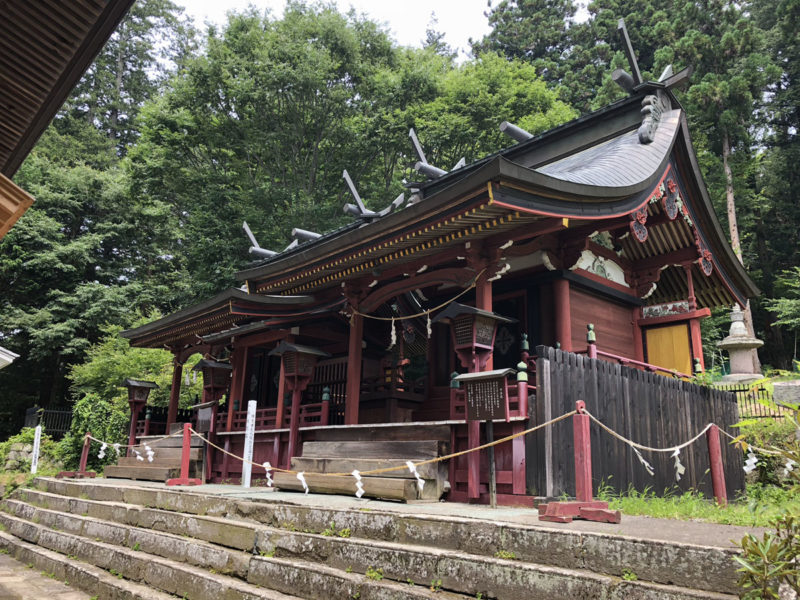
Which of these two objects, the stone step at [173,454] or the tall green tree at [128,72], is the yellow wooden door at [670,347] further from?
the tall green tree at [128,72]

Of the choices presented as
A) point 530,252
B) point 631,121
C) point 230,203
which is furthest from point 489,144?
point 530,252

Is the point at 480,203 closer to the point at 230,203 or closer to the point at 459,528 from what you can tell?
the point at 459,528

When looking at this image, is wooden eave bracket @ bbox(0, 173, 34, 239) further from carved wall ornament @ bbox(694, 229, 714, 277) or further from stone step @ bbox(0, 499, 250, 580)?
carved wall ornament @ bbox(694, 229, 714, 277)

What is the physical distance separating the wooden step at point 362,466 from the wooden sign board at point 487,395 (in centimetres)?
103

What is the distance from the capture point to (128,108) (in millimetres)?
38344

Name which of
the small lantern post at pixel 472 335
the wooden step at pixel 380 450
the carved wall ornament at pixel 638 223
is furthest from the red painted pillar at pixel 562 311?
the wooden step at pixel 380 450

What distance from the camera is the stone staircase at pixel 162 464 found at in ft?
36.9

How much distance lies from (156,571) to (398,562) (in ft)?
10.1

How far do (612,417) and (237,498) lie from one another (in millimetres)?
4359

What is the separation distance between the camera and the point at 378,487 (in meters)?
6.54

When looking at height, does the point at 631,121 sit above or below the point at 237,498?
above

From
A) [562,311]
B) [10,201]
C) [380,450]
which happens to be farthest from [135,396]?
[10,201]

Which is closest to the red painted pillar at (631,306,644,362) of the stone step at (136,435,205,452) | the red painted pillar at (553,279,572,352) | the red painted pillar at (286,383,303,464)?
the red painted pillar at (553,279,572,352)

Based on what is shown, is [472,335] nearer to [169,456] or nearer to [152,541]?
[152,541]
